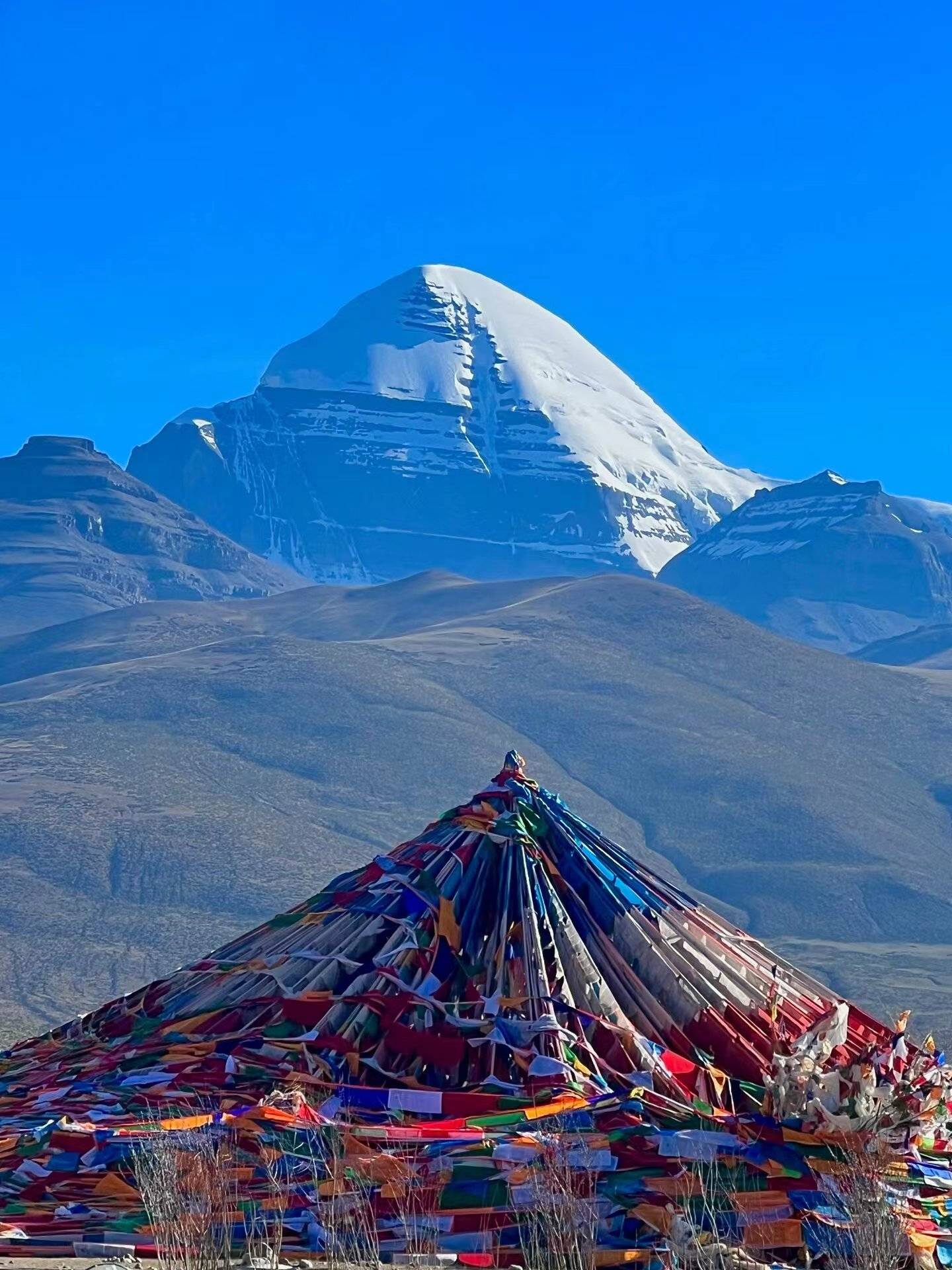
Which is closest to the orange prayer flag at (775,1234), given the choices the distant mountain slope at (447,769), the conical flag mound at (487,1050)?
the conical flag mound at (487,1050)

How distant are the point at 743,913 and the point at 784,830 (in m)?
13.1

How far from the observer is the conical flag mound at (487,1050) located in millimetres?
7422

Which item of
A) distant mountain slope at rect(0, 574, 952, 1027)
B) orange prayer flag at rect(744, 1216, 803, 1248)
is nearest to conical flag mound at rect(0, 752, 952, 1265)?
orange prayer flag at rect(744, 1216, 803, 1248)

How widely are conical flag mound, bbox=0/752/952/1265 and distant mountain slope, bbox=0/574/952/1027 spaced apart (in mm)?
58992

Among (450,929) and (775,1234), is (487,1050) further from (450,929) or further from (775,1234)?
(775,1234)

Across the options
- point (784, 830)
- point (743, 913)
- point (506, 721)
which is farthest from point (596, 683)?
point (743, 913)

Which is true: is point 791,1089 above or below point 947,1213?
above

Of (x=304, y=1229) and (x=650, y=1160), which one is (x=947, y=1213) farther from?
(x=304, y=1229)

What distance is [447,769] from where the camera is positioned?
113 metres

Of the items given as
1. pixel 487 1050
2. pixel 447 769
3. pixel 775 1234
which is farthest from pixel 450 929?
pixel 447 769

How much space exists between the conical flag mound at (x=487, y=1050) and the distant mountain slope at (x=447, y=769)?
59.0 metres

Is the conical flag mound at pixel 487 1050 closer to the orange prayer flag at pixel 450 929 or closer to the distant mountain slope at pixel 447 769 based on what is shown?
the orange prayer flag at pixel 450 929

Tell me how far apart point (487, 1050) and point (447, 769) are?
105 meters

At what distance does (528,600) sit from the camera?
555 feet
